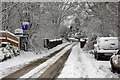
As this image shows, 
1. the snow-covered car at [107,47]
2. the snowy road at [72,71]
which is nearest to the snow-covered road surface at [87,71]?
the snowy road at [72,71]

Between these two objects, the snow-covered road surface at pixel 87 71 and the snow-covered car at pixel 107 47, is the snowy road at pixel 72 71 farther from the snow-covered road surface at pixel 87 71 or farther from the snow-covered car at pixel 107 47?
the snow-covered car at pixel 107 47

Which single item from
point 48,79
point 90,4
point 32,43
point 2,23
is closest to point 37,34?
point 32,43

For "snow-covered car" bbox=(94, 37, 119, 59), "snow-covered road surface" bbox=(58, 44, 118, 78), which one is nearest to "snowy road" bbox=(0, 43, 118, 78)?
→ "snow-covered road surface" bbox=(58, 44, 118, 78)

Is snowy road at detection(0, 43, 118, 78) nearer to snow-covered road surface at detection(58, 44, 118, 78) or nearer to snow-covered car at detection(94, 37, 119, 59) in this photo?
snow-covered road surface at detection(58, 44, 118, 78)

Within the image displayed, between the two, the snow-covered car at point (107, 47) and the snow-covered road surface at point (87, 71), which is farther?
the snow-covered car at point (107, 47)

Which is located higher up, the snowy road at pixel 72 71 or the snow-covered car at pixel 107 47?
the snow-covered car at pixel 107 47

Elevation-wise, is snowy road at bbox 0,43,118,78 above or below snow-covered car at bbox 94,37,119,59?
below

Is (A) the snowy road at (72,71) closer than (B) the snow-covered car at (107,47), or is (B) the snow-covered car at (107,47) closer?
(A) the snowy road at (72,71)

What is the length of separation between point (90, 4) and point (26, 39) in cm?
971

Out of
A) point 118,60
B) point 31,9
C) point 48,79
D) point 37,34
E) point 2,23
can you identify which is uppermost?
point 31,9

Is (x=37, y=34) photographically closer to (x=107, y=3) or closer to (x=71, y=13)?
(x=107, y=3)

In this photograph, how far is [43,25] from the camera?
19188 mm

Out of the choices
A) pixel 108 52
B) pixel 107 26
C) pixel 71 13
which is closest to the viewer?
pixel 108 52

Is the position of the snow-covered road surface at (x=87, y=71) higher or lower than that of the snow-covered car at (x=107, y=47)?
lower
